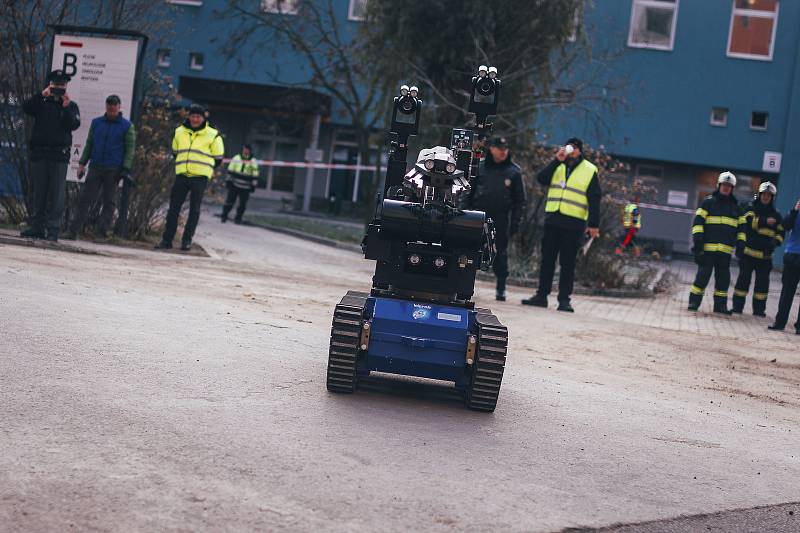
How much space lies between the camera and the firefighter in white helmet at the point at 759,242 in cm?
1942

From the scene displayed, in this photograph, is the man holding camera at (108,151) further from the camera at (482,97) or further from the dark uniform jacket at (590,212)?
the camera at (482,97)

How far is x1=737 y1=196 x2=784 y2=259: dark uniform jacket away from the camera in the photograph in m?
19.4

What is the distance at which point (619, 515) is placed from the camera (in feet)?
17.9

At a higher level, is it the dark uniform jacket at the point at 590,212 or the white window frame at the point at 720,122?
the white window frame at the point at 720,122

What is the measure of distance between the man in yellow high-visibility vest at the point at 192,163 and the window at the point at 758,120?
90.8ft

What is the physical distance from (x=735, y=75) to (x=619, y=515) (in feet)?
123

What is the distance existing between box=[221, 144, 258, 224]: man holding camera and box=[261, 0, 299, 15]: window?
4.76m

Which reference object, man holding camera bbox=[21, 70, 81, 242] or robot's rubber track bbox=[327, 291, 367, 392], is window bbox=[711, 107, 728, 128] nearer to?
man holding camera bbox=[21, 70, 81, 242]

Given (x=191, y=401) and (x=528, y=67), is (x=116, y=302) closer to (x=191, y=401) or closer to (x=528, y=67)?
(x=191, y=401)

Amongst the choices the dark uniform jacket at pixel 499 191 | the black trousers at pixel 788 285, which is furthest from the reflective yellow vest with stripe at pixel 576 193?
the black trousers at pixel 788 285

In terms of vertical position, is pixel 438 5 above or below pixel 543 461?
above

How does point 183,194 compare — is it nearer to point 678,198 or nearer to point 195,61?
point 195,61

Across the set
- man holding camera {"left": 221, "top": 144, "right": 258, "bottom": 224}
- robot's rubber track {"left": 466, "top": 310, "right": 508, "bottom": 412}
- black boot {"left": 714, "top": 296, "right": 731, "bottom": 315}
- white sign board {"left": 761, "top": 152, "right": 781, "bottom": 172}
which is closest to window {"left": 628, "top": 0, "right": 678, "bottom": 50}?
white sign board {"left": 761, "top": 152, "right": 781, "bottom": 172}

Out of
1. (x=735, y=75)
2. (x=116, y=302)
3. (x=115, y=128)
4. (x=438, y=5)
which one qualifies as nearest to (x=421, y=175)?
(x=116, y=302)
